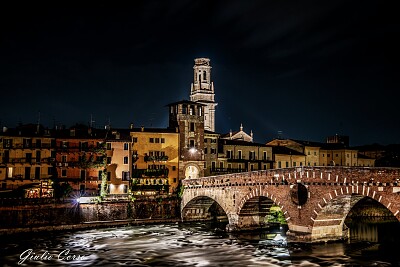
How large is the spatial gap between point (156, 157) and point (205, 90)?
4978 centimetres

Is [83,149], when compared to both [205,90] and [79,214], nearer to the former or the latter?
[79,214]

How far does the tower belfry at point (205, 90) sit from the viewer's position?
119 m

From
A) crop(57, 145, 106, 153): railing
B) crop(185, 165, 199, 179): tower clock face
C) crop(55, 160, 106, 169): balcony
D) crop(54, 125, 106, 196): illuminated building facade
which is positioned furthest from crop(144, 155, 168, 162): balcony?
crop(55, 160, 106, 169): balcony

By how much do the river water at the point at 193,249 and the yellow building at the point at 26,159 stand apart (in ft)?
57.1

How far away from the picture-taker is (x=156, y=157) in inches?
2867

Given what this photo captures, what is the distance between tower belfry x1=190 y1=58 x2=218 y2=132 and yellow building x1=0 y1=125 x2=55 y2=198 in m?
56.5

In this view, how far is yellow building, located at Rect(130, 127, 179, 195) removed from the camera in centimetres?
7125

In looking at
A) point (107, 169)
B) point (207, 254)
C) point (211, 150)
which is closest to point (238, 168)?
point (211, 150)

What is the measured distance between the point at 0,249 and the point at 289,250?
24032 mm

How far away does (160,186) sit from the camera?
68.9m

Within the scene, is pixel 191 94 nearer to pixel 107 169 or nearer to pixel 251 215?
pixel 107 169

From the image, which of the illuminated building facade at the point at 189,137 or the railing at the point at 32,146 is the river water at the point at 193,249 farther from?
the illuminated building facade at the point at 189,137

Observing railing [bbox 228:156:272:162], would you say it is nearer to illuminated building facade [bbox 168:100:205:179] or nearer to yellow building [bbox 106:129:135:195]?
illuminated building facade [bbox 168:100:205:179]

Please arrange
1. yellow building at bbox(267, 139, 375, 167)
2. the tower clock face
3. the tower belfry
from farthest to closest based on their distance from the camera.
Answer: the tower belfry, yellow building at bbox(267, 139, 375, 167), the tower clock face
